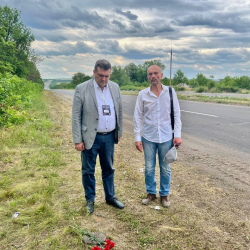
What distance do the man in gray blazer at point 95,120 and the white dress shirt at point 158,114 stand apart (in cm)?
37

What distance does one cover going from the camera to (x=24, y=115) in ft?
30.9

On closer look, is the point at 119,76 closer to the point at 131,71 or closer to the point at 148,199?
the point at 131,71

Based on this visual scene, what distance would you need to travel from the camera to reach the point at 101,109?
11.0ft

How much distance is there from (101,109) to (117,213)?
143 cm

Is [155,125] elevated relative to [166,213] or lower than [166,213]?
elevated

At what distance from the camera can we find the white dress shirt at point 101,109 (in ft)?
11.0

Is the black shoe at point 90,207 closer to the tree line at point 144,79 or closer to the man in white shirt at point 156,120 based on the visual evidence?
the man in white shirt at point 156,120

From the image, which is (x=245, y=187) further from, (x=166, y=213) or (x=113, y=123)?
(x=113, y=123)

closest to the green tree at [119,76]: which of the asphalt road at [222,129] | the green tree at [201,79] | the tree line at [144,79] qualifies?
the tree line at [144,79]

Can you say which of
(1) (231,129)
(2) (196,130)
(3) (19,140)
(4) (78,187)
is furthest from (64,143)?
(1) (231,129)

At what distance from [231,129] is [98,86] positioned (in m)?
6.84

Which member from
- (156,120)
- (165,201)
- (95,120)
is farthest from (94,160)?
(165,201)

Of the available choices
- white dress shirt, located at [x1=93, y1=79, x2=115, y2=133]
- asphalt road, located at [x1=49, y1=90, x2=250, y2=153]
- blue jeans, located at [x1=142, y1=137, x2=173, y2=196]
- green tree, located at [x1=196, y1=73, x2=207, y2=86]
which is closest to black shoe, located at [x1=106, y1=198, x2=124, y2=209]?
blue jeans, located at [x1=142, y1=137, x2=173, y2=196]

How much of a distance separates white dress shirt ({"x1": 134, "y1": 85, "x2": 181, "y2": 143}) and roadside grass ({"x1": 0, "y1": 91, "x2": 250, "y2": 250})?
3.44ft
